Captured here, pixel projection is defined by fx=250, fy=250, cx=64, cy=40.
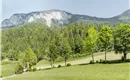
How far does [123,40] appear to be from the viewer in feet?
250

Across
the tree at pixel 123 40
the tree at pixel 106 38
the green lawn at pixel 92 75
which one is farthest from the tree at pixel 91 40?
the green lawn at pixel 92 75

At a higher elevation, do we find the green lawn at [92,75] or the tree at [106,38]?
the tree at [106,38]

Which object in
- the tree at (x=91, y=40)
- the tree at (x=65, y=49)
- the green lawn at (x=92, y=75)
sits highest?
the tree at (x=91, y=40)

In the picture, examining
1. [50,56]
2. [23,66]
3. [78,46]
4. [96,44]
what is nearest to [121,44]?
[96,44]

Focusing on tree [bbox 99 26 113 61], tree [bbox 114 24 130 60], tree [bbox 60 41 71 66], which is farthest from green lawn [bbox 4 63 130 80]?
tree [bbox 60 41 71 66]

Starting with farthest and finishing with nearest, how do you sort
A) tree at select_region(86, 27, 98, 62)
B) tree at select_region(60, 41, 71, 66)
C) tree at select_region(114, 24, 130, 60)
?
tree at select_region(60, 41, 71, 66) → tree at select_region(86, 27, 98, 62) → tree at select_region(114, 24, 130, 60)

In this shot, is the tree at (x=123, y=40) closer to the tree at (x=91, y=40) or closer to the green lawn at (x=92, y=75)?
the tree at (x=91, y=40)

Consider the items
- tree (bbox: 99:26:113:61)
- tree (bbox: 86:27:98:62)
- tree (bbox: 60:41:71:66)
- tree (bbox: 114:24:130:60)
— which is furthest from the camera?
tree (bbox: 60:41:71:66)

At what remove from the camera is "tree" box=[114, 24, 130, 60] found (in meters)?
75.7

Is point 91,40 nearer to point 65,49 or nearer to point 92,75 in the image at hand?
point 65,49

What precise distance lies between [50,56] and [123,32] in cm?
3230

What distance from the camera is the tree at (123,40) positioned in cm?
7569

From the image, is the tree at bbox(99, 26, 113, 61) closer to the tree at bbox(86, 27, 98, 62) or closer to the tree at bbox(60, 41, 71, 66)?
the tree at bbox(86, 27, 98, 62)

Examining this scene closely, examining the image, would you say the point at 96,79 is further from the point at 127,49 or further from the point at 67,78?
the point at 127,49
